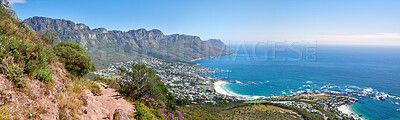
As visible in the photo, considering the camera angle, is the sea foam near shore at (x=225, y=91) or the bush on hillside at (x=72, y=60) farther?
the sea foam near shore at (x=225, y=91)

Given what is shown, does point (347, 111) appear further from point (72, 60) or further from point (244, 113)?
point (72, 60)

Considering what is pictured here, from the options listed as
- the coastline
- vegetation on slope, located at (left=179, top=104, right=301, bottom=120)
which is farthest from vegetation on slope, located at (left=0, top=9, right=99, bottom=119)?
the coastline

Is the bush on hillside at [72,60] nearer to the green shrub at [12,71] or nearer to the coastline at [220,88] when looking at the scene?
the green shrub at [12,71]

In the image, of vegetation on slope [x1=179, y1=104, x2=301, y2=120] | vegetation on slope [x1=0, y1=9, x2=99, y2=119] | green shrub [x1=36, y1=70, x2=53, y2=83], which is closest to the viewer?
vegetation on slope [x1=0, y1=9, x2=99, y2=119]

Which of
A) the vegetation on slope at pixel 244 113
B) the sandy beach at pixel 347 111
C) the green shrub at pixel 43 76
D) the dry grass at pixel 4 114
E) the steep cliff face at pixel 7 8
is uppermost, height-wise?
the steep cliff face at pixel 7 8

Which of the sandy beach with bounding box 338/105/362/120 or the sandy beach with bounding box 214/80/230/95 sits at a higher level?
the sandy beach with bounding box 214/80/230/95

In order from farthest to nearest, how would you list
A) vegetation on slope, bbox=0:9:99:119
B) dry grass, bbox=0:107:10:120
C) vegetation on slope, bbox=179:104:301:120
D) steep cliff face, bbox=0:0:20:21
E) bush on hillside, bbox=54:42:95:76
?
1. vegetation on slope, bbox=179:104:301:120
2. bush on hillside, bbox=54:42:95:76
3. steep cliff face, bbox=0:0:20:21
4. vegetation on slope, bbox=0:9:99:119
5. dry grass, bbox=0:107:10:120

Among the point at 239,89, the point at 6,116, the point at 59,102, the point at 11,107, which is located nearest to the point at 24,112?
the point at 11,107

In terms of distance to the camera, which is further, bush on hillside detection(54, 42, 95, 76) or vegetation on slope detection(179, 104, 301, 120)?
vegetation on slope detection(179, 104, 301, 120)

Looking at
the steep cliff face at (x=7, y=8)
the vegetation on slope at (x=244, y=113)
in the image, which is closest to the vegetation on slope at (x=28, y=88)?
the steep cliff face at (x=7, y=8)

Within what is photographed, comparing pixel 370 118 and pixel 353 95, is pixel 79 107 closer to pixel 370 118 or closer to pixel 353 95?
pixel 370 118

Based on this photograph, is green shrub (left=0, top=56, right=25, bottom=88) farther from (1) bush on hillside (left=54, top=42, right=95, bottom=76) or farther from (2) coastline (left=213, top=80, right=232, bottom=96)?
(2) coastline (left=213, top=80, right=232, bottom=96)

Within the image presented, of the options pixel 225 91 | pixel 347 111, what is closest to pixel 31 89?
pixel 225 91
